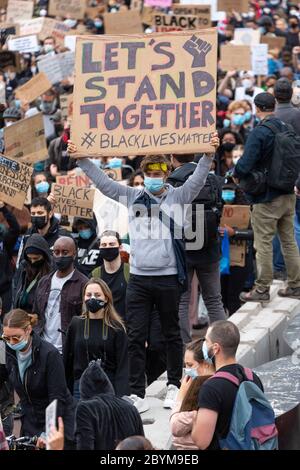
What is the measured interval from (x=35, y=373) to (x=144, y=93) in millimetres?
Result: 2204

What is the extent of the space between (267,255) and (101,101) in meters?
2.58

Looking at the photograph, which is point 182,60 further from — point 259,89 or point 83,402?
point 259,89

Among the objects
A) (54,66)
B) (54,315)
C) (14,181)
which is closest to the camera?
(54,315)

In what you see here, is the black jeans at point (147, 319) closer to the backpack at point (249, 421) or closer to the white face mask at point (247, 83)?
the backpack at point (249, 421)

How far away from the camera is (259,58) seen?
18719mm

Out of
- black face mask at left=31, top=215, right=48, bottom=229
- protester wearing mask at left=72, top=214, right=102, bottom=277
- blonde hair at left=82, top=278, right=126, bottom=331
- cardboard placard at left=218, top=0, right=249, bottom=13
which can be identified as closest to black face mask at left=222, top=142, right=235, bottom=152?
protester wearing mask at left=72, top=214, right=102, bottom=277

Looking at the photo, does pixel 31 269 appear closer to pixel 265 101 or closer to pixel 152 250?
pixel 152 250

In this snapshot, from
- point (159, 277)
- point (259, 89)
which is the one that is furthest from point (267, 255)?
point (259, 89)

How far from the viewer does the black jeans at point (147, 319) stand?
28.2 ft

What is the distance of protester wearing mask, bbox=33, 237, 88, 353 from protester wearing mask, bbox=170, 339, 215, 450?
214 cm

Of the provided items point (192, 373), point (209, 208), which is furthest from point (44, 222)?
point (192, 373)

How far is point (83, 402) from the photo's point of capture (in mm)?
6824

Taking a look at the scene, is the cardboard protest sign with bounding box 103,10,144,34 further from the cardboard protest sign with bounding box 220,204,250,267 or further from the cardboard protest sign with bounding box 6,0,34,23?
the cardboard protest sign with bounding box 220,204,250,267

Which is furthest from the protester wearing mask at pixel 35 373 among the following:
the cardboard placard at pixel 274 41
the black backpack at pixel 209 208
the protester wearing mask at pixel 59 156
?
the cardboard placard at pixel 274 41
